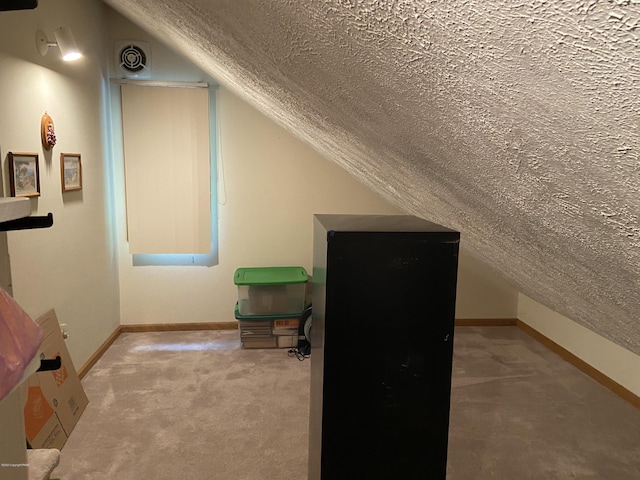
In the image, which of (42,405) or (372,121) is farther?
(42,405)

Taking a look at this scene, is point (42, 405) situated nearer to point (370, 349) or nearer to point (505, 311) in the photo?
point (370, 349)

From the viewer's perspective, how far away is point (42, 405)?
7.55 ft

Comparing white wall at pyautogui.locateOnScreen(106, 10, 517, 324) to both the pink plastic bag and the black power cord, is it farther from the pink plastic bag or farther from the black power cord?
the pink plastic bag

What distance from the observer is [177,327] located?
4117mm

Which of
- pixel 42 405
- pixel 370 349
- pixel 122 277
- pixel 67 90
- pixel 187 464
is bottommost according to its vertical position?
pixel 187 464

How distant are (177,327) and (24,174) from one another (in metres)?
2.07

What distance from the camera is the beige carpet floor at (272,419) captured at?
2244mm

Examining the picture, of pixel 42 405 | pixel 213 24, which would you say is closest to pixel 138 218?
pixel 42 405

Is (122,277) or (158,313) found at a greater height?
(122,277)

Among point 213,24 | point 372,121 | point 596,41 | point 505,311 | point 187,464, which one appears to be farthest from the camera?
point 505,311

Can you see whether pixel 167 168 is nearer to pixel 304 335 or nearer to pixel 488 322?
pixel 304 335

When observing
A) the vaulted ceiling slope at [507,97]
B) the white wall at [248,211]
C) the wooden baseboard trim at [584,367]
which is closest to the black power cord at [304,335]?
the white wall at [248,211]

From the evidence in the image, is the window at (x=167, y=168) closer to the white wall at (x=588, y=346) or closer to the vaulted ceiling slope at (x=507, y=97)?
the white wall at (x=588, y=346)

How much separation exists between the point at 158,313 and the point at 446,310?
3.59 metres
